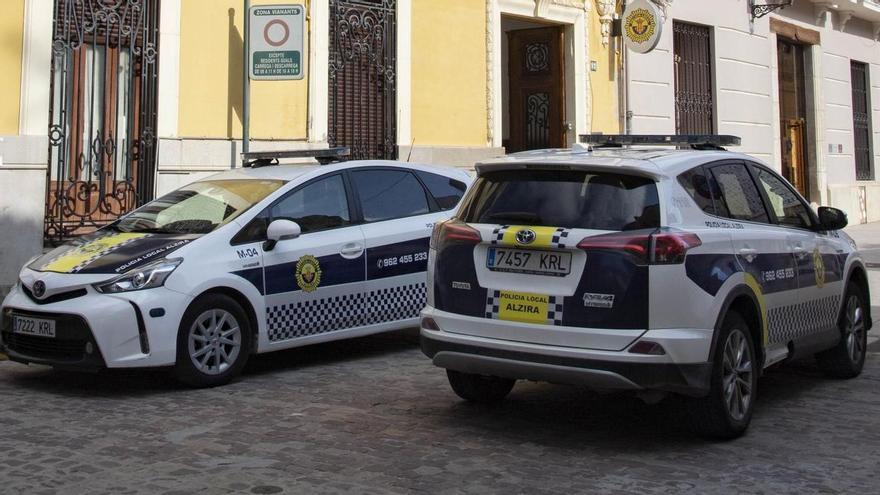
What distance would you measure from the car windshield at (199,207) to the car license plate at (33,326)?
1.09 meters

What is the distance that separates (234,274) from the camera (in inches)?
284

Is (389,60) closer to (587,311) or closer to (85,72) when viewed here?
(85,72)

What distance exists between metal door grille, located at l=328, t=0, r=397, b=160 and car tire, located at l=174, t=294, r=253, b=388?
7.18m

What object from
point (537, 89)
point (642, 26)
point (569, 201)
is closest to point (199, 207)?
point (569, 201)

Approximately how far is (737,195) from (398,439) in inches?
100

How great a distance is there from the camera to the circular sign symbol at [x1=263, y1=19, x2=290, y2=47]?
11383mm

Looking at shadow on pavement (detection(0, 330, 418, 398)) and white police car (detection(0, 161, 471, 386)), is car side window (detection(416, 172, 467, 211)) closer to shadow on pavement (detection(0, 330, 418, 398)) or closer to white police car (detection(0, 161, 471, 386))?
white police car (detection(0, 161, 471, 386))

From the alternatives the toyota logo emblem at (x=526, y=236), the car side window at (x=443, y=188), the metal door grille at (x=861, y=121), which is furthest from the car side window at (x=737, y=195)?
the metal door grille at (x=861, y=121)

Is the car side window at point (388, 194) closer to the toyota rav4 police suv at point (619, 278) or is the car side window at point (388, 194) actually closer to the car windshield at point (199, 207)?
the car windshield at point (199, 207)

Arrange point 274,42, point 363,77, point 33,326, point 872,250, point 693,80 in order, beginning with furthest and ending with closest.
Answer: point 693,80 → point 872,250 → point 363,77 → point 274,42 → point 33,326

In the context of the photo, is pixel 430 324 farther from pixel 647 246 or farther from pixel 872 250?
pixel 872 250

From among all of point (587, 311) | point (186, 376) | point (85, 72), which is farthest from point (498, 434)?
point (85, 72)

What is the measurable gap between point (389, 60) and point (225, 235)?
7941 mm

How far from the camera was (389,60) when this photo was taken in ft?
48.4
